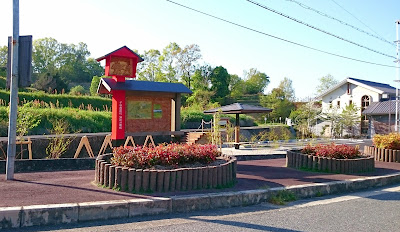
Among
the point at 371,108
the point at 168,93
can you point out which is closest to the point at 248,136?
the point at 168,93

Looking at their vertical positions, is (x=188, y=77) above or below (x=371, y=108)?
above

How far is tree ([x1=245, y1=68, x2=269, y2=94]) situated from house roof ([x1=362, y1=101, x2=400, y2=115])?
85.0 feet

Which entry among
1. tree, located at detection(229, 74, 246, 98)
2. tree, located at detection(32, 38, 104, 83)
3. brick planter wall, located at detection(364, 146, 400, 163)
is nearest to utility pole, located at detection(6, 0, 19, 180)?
Result: brick planter wall, located at detection(364, 146, 400, 163)

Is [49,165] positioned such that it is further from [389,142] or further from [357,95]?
[357,95]

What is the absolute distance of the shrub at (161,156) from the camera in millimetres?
7033

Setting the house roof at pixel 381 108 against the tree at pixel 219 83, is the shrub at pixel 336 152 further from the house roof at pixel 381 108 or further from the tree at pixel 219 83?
the tree at pixel 219 83

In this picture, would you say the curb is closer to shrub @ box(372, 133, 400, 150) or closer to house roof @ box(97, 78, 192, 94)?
house roof @ box(97, 78, 192, 94)

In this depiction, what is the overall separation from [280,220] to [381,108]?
3269 cm

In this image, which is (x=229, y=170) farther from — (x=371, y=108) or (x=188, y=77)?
(x=188, y=77)

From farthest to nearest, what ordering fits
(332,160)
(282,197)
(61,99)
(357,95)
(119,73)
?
(357,95), (61,99), (119,73), (332,160), (282,197)

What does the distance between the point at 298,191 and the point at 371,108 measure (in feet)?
103

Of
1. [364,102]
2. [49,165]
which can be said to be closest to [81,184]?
[49,165]

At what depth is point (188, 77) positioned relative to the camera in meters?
44.1

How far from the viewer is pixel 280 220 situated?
220 inches
